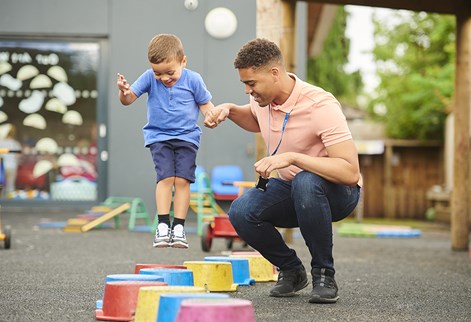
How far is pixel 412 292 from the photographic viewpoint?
5.68 m

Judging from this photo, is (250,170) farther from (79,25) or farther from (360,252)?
(360,252)

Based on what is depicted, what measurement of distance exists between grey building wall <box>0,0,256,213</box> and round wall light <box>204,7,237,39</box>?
0.26 feet

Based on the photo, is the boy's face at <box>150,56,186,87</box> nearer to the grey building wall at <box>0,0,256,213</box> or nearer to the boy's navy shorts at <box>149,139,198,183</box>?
the boy's navy shorts at <box>149,139,198,183</box>

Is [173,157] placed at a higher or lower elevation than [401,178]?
higher

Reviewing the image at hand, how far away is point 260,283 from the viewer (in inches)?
237

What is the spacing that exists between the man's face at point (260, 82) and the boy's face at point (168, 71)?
0.87 metres

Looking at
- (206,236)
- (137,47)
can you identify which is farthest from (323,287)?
(137,47)

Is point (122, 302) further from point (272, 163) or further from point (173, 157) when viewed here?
point (173, 157)

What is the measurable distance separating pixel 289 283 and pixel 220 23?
377 inches

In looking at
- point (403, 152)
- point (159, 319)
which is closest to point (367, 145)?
point (403, 152)

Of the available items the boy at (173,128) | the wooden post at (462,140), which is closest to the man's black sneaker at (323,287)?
the boy at (173,128)

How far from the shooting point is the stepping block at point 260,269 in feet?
20.0

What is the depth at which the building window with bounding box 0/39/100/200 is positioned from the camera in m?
15.0

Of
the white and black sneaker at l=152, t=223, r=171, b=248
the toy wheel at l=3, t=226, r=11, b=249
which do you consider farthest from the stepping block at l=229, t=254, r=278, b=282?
the toy wheel at l=3, t=226, r=11, b=249
